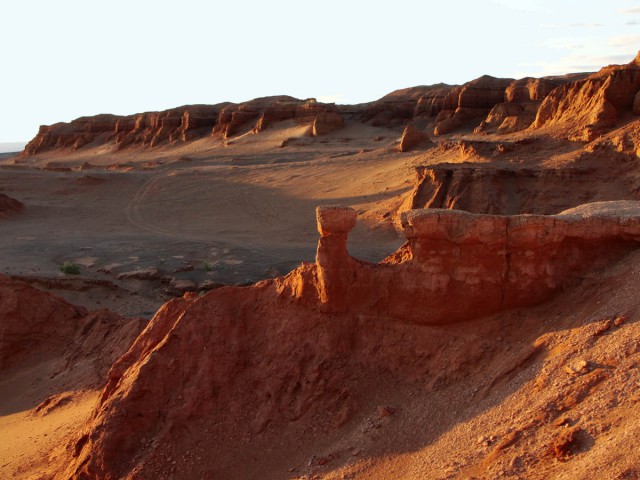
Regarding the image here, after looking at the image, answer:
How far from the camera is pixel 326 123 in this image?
148 feet

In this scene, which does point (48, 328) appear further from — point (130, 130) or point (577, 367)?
point (130, 130)

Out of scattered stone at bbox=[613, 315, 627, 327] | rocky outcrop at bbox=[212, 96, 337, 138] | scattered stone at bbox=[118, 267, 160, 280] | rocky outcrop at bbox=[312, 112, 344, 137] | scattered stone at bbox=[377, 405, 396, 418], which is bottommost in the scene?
scattered stone at bbox=[118, 267, 160, 280]

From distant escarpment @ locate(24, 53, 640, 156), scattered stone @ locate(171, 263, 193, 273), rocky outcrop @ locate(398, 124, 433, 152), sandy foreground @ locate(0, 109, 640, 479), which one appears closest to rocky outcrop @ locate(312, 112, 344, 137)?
distant escarpment @ locate(24, 53, 640, 156)

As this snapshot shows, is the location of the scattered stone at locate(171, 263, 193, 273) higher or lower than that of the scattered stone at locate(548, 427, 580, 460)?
lower

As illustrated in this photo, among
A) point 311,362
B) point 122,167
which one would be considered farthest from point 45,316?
point 122,167

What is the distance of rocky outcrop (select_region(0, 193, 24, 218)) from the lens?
28469 mm

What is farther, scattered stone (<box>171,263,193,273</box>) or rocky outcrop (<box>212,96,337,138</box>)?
rocky outcrop (<box>212,96,337,138</box>)

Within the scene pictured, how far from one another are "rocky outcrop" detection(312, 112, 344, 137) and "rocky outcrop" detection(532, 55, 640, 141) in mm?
23333

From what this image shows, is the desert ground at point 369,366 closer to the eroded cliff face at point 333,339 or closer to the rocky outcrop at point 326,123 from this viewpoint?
the eroded cliff face at point 333,339

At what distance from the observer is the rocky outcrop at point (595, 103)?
18984mm

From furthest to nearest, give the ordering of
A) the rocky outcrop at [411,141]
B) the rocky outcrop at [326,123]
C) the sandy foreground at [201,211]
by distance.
→ the rocky outcrop at [326,123]
the rocky outcrop at [411,141]
the sandy foreground at [201,211]

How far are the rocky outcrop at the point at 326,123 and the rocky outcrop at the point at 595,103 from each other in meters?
23.3

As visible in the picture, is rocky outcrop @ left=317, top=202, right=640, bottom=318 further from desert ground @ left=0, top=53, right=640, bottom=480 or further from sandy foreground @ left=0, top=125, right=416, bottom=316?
sandy foreground @ left=0, top=125, right=416, bottom=316

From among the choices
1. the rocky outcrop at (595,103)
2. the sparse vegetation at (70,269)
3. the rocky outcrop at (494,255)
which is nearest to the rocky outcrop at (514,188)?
the rocky outcrop at (595,103)
